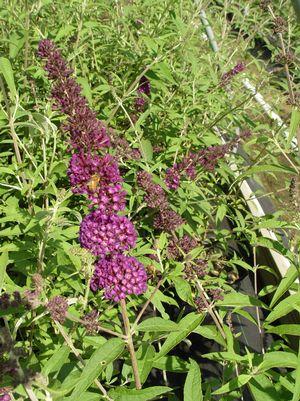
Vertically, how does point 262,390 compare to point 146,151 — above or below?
below

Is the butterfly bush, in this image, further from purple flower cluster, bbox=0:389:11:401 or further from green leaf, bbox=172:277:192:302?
green leaf, bbox=172:277:192:302

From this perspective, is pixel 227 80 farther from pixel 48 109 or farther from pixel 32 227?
pixel 32 227

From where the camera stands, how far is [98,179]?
4.99ft

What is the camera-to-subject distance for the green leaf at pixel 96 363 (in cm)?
143

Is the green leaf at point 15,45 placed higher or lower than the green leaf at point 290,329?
higher

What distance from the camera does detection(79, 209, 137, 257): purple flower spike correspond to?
59.7 inches

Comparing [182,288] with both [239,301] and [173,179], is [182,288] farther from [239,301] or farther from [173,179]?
[173,179]

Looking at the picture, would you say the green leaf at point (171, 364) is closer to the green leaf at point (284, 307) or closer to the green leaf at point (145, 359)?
the green leaf at point (145, 359)

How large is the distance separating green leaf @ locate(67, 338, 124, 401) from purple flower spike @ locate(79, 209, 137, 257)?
30cm

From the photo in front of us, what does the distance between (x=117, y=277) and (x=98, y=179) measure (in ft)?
1.11

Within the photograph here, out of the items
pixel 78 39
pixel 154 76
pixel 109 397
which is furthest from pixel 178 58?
pixel 109 397

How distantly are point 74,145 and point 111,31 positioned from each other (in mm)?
2344

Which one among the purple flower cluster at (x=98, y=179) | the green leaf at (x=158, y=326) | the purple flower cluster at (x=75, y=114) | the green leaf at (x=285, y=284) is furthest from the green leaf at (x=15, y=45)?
the green leaf at (x=285, y=284)

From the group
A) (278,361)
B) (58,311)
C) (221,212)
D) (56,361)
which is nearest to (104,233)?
(58,311)
